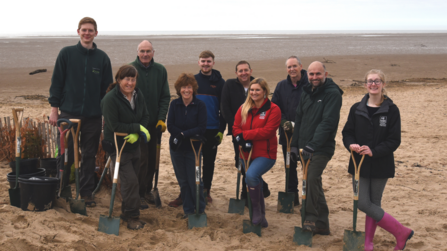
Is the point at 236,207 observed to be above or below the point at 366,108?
below

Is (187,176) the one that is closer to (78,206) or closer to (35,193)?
(78,206)

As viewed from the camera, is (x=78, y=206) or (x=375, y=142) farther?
(x=78, y=206)

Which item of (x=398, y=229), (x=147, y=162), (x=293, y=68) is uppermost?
(x=293, y=68)

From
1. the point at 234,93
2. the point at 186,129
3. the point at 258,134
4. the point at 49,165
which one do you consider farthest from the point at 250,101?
the point at 49,165

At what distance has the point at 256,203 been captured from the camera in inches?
191

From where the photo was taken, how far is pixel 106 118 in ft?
15.2

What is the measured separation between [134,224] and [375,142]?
287cm

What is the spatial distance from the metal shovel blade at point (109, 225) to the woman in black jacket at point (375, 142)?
8.78 ft

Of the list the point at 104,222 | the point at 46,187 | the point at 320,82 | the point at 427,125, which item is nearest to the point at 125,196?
the point at 104,222

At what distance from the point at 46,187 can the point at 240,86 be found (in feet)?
9.05

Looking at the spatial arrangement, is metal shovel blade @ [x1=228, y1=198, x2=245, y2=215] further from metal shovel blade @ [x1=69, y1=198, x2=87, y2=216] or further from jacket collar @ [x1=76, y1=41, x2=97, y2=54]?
jacket collar @ [x1=76, y1=41, x2=97, y2=54]

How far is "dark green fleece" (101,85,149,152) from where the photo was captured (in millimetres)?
4609

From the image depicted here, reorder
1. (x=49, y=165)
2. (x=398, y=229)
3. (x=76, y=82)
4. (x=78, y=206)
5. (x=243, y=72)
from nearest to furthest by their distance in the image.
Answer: (x=398, y=229), (x=78, y=206), (x=76, y=82), (x=243, y=72), (x=49, y=165)

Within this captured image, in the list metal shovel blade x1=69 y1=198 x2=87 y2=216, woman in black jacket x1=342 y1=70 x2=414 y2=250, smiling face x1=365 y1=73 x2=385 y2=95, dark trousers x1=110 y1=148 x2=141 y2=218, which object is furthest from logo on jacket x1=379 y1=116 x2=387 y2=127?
metal shovel blade x1=69 y1=198 x2=87 y2=216
